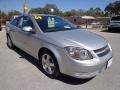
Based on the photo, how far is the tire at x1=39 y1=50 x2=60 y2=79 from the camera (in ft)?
13.7

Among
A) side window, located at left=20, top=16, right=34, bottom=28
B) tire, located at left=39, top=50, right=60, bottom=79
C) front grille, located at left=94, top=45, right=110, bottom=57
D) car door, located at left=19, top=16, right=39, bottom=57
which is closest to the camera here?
front grille, located at left=94, top=45, right=110, bottom=57

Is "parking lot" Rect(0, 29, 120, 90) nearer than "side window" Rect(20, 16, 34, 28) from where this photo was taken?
Yes

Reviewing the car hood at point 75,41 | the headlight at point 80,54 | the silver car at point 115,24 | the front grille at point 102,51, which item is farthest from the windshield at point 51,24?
the silver car at point 115,24

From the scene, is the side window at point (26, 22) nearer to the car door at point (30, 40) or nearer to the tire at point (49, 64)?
the car door at point (30, 40)

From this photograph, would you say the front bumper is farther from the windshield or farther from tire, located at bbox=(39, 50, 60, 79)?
the windshield

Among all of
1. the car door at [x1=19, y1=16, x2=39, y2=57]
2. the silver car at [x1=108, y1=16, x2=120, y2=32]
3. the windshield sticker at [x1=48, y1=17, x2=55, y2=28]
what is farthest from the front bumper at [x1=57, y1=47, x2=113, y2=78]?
the silver car at [x1=108, y1=16, x2=120, y2=32]

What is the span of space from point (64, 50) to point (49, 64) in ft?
2.75

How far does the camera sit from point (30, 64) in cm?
555

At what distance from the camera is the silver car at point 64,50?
371cm

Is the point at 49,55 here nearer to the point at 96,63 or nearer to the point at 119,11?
the point at 96,63

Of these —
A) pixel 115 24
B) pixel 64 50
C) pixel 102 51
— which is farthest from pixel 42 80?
pixel 115 24

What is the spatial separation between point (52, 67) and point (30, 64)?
4.61 ft

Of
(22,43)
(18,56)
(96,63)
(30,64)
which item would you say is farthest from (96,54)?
(18,56)

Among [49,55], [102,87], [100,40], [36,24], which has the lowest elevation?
[102,87]
